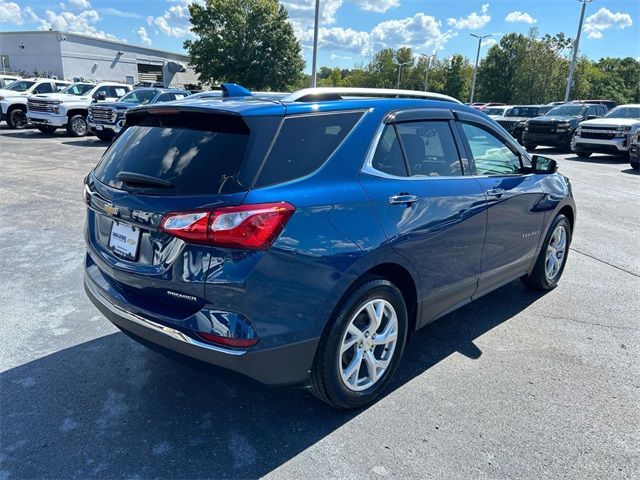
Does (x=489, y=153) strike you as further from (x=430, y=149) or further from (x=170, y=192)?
(x=170, y=192)

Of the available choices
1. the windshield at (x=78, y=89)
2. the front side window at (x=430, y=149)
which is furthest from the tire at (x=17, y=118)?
the front side window at (x=430, y=149)

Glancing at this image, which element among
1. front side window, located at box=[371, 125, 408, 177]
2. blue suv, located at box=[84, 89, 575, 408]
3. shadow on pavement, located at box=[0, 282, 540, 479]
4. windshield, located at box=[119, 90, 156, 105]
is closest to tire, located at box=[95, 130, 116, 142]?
windshield, located at box=[119, 90, 156, 105]

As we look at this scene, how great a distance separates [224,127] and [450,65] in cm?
7554

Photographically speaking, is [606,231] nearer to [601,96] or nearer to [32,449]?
[32,449]

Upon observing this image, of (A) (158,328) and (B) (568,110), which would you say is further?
(B) (568,110)

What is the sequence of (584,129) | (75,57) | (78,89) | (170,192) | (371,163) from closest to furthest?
(170,192)
(371,163)
(584,129)
(78,89)
(75,57)

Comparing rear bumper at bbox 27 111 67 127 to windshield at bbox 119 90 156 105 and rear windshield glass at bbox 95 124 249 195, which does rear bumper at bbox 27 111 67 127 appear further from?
rear windshield glass at bbox 95 124 249 195

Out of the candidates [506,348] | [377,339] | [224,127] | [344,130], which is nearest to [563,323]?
[506,348]

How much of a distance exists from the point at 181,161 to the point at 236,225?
1.84 feet

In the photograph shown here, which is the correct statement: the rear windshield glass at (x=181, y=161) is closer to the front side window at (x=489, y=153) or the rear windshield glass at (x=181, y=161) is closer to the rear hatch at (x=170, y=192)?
the rear hatch at (x=170, y=192)

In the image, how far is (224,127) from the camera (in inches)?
101

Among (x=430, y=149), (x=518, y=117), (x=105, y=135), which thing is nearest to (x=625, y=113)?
(x=518, y=117)

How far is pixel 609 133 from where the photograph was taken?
57.2 ft

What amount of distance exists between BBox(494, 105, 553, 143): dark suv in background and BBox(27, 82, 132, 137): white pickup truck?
665 inches
